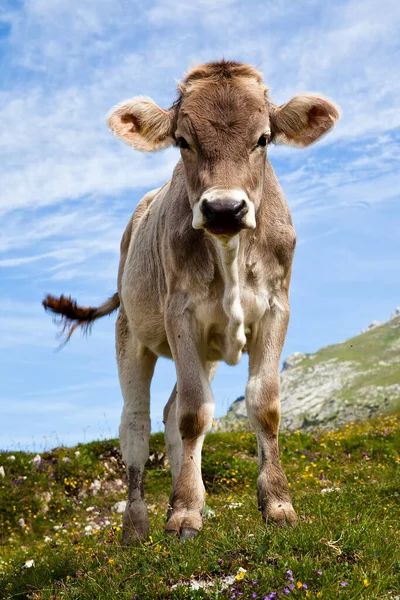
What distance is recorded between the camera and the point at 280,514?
7.22 metres

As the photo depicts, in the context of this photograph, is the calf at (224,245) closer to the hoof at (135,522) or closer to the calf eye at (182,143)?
the calf eye at (182,143)

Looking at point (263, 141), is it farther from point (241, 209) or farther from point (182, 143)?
point (241, 209)

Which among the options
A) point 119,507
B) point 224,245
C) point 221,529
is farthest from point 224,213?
point 119,507

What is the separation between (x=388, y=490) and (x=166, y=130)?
6.21 meters

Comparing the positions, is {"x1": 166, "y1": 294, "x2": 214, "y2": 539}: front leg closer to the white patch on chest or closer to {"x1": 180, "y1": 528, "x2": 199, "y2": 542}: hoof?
{"x1": 180, "y1": 528, "x2": 199, "y2": 542}: hoof

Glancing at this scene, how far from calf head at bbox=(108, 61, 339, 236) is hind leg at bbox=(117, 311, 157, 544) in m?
3.46

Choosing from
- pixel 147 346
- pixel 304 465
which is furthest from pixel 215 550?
pixel 304 465

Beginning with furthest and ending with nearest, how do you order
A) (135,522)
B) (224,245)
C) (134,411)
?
(134,411) → (135,522) → (224,245)

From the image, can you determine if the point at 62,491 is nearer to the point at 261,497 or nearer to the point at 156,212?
the point at 156,212

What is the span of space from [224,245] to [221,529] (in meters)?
2.71

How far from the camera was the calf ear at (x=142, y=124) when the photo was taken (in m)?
8.02

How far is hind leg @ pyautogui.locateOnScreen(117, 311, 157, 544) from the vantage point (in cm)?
960

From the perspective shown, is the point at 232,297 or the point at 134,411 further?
the point at 134,411

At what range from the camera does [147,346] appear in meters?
10.1
